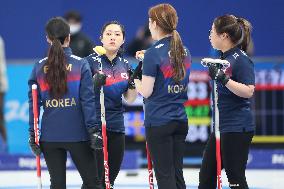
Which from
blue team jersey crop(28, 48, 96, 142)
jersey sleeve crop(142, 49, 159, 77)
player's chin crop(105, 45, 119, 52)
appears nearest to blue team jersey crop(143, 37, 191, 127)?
jersey sleeve crop(142, 49, 159, 77)

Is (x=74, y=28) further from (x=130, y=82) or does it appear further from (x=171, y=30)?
(x=171, y=30)

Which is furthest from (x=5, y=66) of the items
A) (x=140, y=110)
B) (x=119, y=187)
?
(x=119, y=187)

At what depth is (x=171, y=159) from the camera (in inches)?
288

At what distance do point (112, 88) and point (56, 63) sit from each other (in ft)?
3.25

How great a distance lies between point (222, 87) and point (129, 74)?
3.56ft

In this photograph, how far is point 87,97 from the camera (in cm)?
738

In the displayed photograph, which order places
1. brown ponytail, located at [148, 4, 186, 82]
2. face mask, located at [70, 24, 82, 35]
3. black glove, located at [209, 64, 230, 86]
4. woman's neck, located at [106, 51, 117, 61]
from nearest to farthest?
brown ponytail, located at [148, 4, 186, 82] < black glove, located at [209, 64, 230, 86] < woman's neck, located at [106, 51, 117, 61] < face mask, located at [70, 24, 82, 35]

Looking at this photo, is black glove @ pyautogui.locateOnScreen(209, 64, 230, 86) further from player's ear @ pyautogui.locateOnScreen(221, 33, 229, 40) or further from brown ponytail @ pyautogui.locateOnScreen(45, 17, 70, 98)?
brown ponytail @ pyautogui.locateOnScreen(45, 17, 70, 98)

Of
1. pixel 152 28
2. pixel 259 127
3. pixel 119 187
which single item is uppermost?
pixel 152 28

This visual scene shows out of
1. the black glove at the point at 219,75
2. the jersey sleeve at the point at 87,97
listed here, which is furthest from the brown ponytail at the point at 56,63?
the black glove at the point at 219,75

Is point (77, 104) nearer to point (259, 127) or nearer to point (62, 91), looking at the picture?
point (62, 91)

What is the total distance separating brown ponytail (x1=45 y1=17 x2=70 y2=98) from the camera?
733cm

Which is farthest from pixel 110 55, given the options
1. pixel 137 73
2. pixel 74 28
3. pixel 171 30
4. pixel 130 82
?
pixel 74 28

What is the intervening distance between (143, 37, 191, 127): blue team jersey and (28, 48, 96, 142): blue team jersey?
1.87 ft
